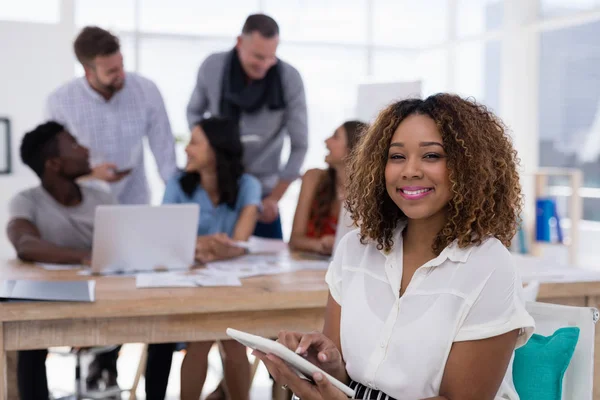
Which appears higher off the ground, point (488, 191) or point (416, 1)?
point (416, 1)

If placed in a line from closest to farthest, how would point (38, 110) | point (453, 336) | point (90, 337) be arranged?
point (453, 336), point (90, 337), point (38, 110)

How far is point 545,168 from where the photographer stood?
5914mm

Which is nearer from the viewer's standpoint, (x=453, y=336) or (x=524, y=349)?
(x=453, y=336)

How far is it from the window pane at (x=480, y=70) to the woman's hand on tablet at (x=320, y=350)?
523 centimetres

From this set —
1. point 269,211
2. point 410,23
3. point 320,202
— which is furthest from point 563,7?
point 320,202

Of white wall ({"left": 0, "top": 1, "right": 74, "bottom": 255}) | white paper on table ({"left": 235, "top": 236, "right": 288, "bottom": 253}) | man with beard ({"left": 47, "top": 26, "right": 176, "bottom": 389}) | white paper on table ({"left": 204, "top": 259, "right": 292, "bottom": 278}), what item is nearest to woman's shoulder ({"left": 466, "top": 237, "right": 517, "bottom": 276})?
white paper on table ({"left": 204, "top": 259, "right": 292, "bottom": 278})

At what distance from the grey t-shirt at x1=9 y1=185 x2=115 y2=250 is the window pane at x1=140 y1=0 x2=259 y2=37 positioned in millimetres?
3201

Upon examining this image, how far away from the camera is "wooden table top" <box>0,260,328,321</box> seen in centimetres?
185

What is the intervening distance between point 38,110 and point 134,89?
→ 6.73 ft

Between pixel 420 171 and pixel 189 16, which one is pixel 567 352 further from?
pixel 189 16

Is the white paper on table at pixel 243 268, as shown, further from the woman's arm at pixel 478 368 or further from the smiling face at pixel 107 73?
the smiling face at pixel 107 73

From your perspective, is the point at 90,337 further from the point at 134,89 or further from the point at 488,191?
the point at 134,89

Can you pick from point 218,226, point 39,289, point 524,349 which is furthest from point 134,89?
point 524,349

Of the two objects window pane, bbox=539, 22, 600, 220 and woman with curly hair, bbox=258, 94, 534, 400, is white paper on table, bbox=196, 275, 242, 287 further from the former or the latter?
window pane, bbox=539, 22, 600, 220
